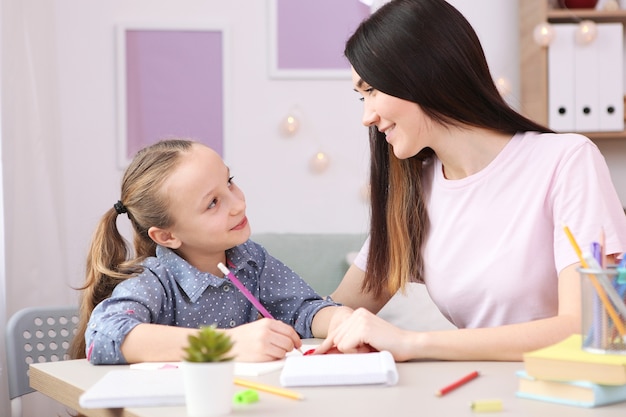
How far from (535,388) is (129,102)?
2.47 meters

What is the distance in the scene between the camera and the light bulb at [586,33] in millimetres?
3295

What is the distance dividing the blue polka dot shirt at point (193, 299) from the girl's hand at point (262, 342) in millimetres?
175

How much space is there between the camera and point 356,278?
184 centimetres

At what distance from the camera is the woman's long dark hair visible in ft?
5.29

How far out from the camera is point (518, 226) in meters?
1.61

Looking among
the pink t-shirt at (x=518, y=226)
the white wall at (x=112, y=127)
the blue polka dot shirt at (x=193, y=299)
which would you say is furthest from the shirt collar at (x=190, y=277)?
the white wall at (x=112, y=127)

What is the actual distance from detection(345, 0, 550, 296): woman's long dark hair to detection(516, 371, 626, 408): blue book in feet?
2.15

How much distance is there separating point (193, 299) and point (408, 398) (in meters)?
0.61

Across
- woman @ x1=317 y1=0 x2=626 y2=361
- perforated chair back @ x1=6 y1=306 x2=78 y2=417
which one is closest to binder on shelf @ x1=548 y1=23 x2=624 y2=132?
woman @ x1=317 y1=0 x2=626 y2=361

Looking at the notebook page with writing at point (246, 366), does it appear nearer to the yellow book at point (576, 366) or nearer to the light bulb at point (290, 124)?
the yellow book at point (576, 366)

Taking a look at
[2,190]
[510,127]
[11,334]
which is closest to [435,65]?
[510,127]

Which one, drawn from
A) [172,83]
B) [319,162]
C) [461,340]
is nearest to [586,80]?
[319,162]

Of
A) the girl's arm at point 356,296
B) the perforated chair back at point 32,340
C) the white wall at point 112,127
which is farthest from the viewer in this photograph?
the white wall at point 112,127

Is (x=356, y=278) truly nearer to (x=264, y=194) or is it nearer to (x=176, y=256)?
(x=176, y=256)
